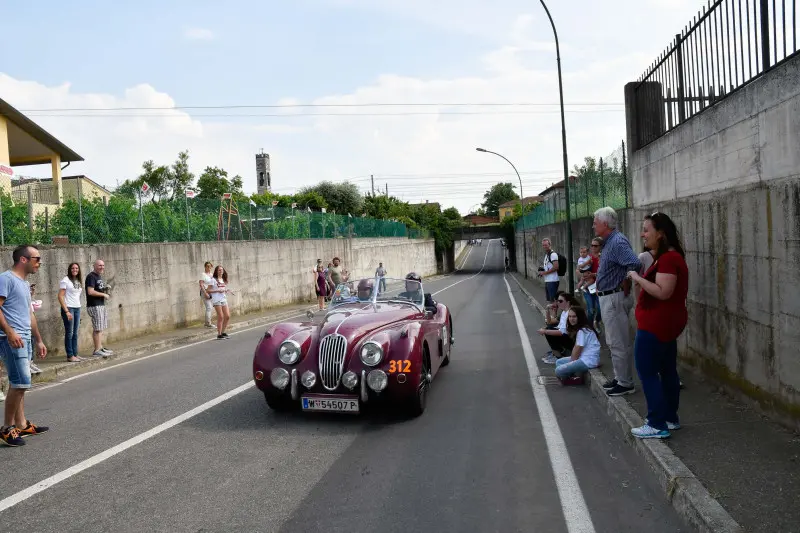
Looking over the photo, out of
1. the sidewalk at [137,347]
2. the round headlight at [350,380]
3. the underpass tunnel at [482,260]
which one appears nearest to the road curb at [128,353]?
the sidewalk at [137,347]

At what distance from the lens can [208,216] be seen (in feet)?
63.0

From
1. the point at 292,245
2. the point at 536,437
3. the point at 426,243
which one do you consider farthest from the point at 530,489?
the point at 426,243

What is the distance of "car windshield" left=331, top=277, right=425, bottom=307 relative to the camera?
8.66 metres

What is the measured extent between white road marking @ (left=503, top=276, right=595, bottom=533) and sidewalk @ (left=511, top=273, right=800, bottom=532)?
0.60 meters

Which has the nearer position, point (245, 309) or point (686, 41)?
point (686, 41)

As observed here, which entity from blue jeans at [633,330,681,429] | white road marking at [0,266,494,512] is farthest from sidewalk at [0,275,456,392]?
blue jeans at [633,330,681,429]

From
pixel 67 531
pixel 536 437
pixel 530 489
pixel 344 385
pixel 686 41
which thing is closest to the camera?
pixel 67 531

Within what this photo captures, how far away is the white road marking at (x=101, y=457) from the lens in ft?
15.6

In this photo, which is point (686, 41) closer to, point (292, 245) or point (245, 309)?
point (245, 309)

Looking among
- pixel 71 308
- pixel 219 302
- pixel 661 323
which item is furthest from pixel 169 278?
pixel 661 323

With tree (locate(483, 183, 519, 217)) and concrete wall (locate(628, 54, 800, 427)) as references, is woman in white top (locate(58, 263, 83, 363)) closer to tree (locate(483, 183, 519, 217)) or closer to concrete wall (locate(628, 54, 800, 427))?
concrete wall (locate(628, 54, 800, 427))

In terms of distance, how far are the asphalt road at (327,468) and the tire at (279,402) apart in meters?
0.13

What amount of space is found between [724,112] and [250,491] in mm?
6132

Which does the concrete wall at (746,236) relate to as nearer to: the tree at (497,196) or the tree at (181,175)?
the tree at (181,175)
